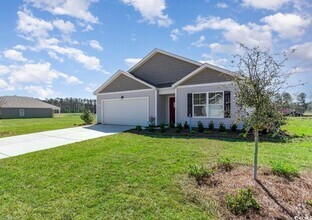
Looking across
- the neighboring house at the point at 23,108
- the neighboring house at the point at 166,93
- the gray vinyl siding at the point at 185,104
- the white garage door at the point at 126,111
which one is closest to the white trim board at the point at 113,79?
the neighboring house at the point at 166,93

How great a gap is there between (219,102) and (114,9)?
768 cm

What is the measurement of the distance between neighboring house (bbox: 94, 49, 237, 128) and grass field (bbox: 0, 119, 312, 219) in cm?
576

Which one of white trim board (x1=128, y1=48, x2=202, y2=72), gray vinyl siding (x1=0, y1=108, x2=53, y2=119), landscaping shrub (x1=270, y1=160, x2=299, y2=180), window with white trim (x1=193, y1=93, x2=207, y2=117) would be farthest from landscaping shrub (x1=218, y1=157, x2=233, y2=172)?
gray vinyl siding (x1=0, y1=108, x2=53, y2=119)

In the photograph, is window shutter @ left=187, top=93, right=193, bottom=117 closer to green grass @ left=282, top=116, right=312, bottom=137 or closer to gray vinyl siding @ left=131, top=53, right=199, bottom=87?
gray vinyl siding @ left=131, top=53, right=199, bottom=87

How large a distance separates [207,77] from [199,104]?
1718 mm

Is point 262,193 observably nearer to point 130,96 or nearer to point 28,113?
point 130,96

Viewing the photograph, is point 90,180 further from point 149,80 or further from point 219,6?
point 149,80

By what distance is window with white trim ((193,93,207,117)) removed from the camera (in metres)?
14.3

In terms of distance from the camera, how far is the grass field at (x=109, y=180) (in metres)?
3.93

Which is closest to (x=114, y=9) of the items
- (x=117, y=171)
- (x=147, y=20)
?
(x=147, y=20)

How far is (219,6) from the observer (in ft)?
35.8

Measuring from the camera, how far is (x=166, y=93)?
643 inches

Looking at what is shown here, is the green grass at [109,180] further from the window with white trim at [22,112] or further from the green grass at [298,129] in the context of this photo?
the window with white trim at [22,112]

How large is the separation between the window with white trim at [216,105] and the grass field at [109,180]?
17.8ft
